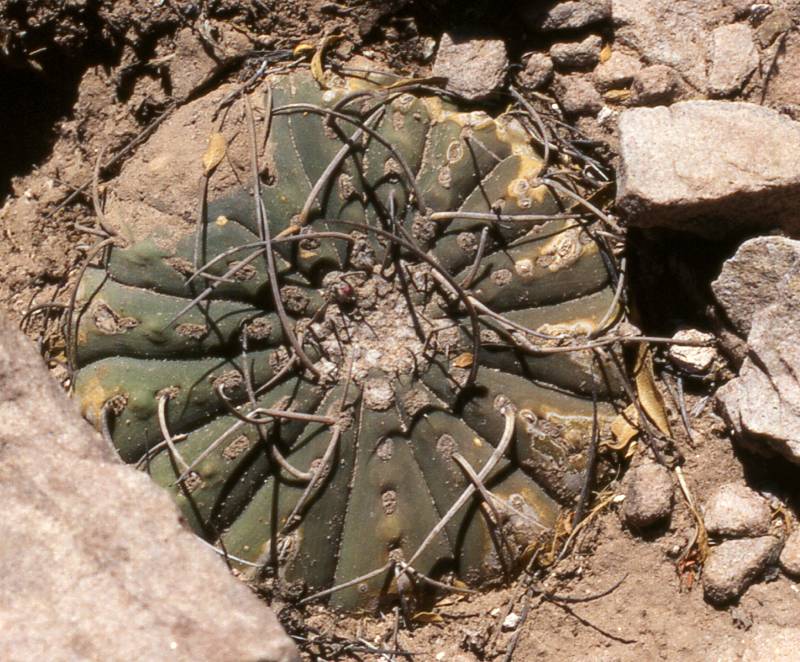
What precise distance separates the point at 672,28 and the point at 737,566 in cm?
133

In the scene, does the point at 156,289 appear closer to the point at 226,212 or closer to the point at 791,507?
the point at 226,212

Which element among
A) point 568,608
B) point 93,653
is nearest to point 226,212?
point 93,653

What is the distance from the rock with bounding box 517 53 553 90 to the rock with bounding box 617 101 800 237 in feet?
1.07

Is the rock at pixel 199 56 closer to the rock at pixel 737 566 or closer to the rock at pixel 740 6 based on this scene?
the rock at pixel 740 6

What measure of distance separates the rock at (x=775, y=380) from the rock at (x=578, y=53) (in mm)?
787

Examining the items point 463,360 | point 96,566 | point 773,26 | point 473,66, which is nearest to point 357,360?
point 463,360

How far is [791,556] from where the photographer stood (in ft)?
7.24

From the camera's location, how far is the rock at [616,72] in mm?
2537

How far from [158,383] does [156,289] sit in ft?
0.68

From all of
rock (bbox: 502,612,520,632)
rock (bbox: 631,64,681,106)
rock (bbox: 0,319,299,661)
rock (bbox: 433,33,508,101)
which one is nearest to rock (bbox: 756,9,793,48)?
rock (bbox: 631,64,681,106)

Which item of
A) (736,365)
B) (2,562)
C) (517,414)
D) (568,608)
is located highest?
(2,562)

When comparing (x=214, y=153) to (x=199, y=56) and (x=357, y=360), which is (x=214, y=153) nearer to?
(x=199, y=56)

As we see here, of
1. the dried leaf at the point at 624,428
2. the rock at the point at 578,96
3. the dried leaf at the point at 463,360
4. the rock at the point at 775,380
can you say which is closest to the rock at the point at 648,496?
the dried leaf at the point at 624,428

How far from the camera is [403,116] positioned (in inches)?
88.6
